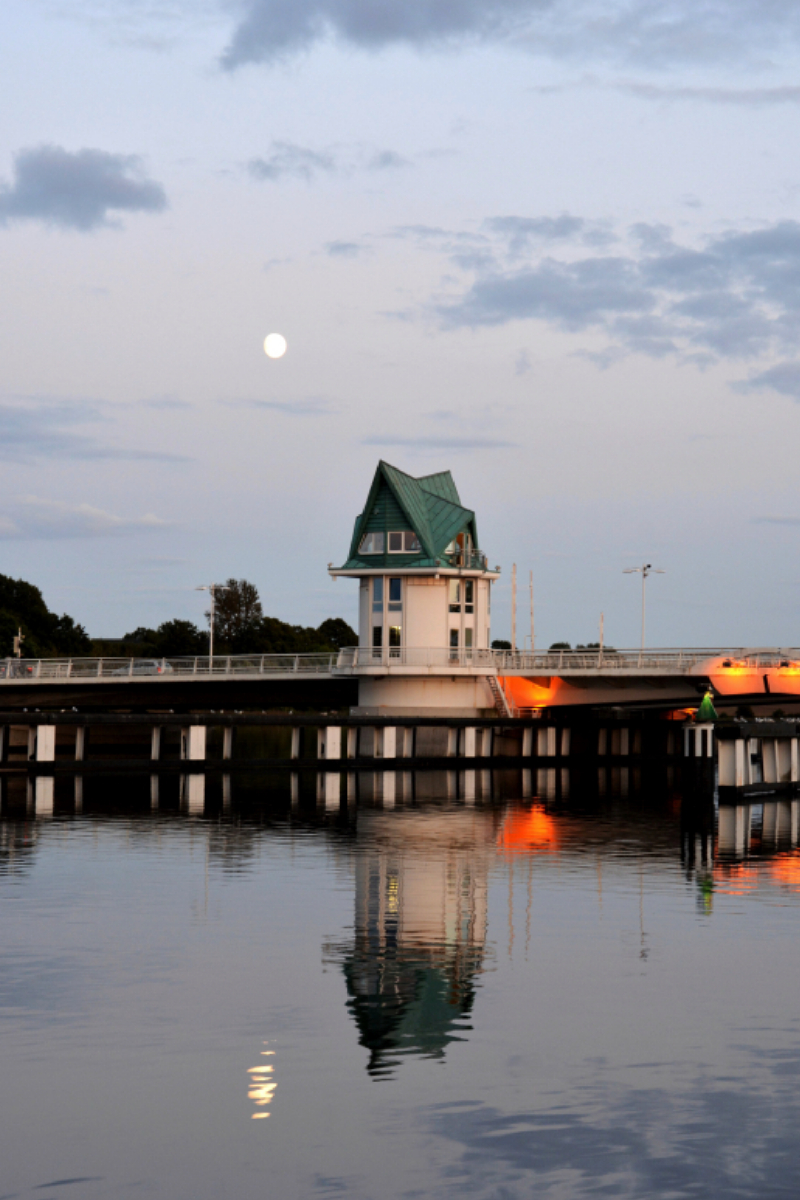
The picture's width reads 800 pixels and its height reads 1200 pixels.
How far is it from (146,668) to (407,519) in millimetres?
19221

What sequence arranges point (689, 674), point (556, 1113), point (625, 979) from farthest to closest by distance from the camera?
point (689, 674), point (625, 979), point (556, 1113)

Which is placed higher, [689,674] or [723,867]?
[689,674]

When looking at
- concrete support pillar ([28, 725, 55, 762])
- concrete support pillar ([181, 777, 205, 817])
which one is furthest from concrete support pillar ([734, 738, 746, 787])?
concrete support pillar ([28, 725, 55, 762])

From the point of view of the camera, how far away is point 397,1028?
65.9 feet

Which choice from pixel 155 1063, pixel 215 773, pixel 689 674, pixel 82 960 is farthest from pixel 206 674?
pixel 155 1063

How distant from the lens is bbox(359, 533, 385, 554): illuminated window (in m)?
85.9

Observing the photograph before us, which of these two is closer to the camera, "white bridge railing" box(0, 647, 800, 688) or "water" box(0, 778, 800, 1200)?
"water" box(0, 778, 800, 1200)

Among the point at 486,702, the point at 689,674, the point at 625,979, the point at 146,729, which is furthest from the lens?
the point at 146,729

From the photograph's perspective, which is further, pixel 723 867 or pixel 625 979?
pixel 723 867

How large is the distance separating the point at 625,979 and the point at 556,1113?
7550 mm

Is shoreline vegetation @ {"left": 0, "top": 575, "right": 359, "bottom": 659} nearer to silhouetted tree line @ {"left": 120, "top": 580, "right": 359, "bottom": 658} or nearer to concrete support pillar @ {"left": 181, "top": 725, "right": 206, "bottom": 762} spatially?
silhouetted tree line @ {"left": 120, "top": 580, "right": 359, "bottom": 658}

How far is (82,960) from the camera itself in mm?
24641

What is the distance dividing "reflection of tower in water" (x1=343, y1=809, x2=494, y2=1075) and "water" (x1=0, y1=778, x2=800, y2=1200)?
0.09 m

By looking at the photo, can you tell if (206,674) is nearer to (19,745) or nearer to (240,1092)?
(19,745)
